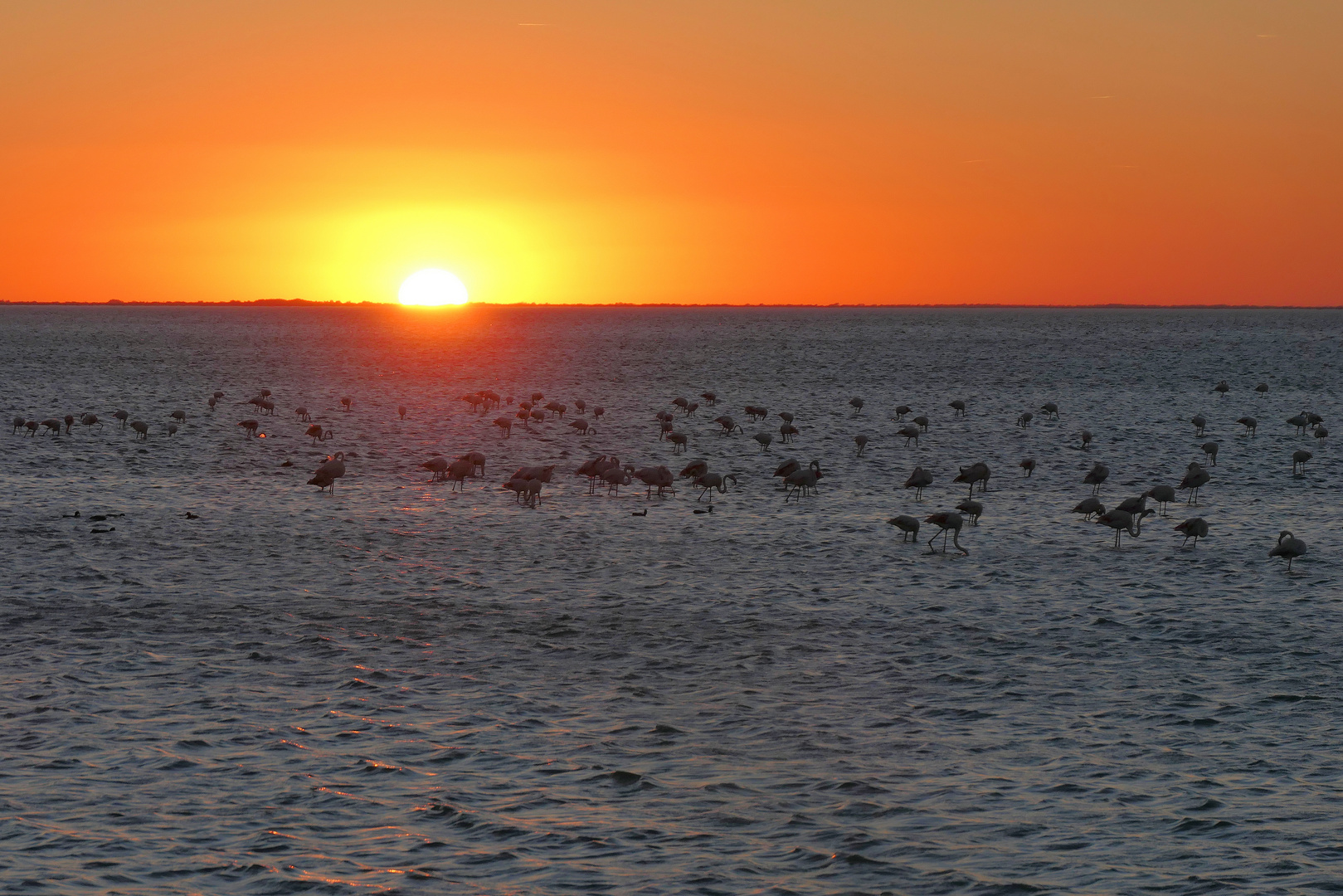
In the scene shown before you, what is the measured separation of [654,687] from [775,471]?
20.5 m

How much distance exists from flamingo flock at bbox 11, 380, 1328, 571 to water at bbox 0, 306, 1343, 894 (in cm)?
49

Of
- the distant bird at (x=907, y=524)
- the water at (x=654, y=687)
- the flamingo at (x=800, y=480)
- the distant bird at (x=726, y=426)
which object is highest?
the distant bird at (x=726, y=426)

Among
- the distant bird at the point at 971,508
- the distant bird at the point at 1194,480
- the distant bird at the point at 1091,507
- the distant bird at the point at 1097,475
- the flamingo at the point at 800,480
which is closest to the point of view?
the distant bird at the point at 971,508

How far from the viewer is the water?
10703mm

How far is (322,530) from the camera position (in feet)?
84.6

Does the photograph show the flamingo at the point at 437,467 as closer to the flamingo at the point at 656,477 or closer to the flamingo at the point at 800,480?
the flamingo at the point at 656,477

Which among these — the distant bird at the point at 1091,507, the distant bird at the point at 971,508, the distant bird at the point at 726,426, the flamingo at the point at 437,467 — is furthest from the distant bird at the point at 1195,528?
the distant bird at the point at 726,426

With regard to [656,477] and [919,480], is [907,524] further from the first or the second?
[656,477]

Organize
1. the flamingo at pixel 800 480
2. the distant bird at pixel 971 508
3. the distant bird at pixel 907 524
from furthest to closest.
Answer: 1. the flamingo at pixel 800 480
2. the distant bird at pixel 971 508
3. the distant bird at pixel 907 524

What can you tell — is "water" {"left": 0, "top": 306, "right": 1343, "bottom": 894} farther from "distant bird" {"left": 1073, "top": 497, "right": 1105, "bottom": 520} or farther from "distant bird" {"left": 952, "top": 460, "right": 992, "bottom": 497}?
"distant bird" {"left": 952, "top": 460, "right": 992, "bottom": 497}

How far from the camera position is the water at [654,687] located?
10703 millimetres

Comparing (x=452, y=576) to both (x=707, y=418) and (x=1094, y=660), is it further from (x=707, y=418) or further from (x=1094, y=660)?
(x=707, y=418)

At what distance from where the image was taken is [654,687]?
15.4 metres

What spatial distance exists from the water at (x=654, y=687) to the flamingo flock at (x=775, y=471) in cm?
49
